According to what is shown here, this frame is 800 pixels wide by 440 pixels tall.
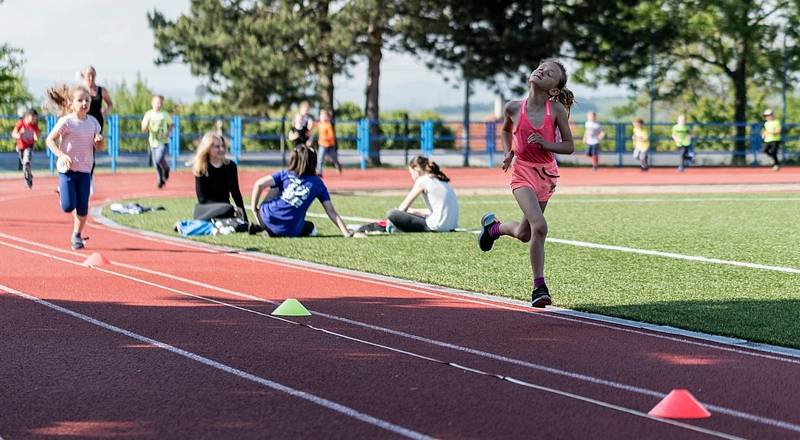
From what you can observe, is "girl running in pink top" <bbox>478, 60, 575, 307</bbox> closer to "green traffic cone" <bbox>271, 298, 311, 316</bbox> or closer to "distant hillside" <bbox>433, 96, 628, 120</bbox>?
"distant hillside" <bbox>433, 96, 628, 120</bbox>

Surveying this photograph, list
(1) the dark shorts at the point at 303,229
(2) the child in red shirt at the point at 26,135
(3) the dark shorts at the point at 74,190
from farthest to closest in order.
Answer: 1. (2) the child in red shirt at the point at 26,135
2. (1) the dark shorts at the point at 303,229
3. (3) the dark shorts at the point at 74,190

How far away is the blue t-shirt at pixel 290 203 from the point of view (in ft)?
52.2

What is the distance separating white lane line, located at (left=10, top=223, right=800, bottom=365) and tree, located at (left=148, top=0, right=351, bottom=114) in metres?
26.8

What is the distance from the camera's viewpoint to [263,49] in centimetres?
4309

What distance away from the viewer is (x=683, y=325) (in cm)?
898

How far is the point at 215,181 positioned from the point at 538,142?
27.6 ft

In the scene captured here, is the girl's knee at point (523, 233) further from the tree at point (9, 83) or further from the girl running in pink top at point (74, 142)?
the tree at point (9, 83)

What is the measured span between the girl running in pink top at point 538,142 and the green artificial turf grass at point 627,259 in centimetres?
66

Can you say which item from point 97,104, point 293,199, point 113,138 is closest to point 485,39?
point 113,138

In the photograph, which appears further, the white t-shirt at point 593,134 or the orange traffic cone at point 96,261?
the white t-shirt at point 593,134

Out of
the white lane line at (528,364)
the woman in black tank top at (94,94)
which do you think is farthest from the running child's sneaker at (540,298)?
the woman in black tank top at (94,94)

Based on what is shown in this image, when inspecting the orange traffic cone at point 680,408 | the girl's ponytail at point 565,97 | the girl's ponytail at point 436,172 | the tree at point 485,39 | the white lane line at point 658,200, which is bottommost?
the white lane line at point 658,200

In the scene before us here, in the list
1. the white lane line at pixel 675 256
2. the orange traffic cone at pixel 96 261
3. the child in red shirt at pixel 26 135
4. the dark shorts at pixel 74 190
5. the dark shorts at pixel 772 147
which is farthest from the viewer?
the dark shorts at pixel 772 147

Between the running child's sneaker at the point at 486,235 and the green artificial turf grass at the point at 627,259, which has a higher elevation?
the running child's sneaker at the point at 486,235
